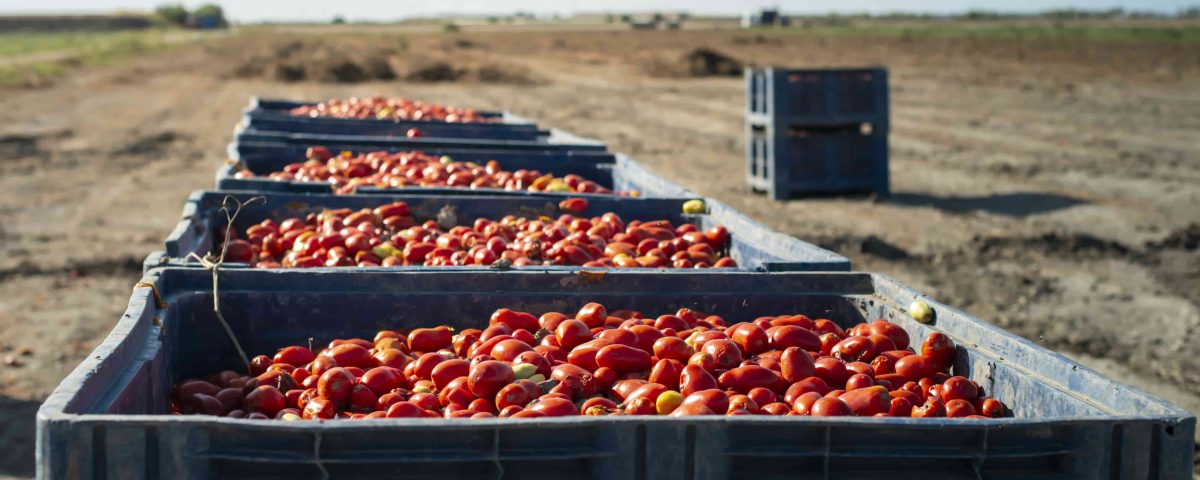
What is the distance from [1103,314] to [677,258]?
4343mm

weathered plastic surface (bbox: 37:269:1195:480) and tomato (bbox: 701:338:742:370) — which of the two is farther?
tomato (bbox: 701:338:742:370)

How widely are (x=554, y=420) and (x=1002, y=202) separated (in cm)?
1097

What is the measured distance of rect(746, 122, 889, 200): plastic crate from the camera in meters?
13.0

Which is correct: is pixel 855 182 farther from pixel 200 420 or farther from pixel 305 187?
pixel 200 420

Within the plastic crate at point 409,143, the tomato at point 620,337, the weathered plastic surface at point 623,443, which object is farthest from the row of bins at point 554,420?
the plastic crate at point 409,143

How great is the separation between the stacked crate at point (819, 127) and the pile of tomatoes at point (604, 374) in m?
9.10

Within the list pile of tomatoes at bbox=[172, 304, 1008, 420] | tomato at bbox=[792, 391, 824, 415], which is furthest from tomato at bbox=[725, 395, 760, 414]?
tomato at bbox=[792, 391, 824, 415]

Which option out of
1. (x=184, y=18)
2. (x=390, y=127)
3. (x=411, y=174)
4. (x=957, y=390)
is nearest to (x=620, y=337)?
(x=957, y=390)

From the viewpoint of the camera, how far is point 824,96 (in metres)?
12.9

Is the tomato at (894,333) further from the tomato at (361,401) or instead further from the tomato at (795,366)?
the tomato at (361,401)

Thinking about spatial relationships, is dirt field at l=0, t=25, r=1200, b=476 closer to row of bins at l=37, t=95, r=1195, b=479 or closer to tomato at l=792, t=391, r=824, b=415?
row of bins at l=37, t=95, r=1195, b=479

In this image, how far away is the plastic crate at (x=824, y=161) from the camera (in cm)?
1302

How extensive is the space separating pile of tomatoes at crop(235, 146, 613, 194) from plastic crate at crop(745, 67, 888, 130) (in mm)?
5228

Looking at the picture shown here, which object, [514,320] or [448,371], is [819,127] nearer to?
[514,320]
